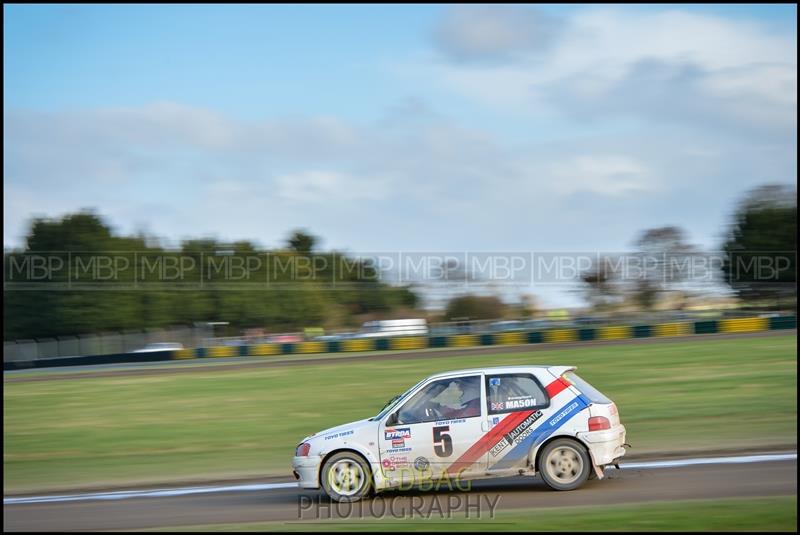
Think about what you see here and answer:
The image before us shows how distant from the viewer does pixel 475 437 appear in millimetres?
10125

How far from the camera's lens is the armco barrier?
108 ft

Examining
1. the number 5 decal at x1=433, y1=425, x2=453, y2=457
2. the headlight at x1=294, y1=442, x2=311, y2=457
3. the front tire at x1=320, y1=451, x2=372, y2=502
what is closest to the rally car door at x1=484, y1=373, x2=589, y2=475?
the number 5 decal at x1=433, y1=425, x2=453, y2=457

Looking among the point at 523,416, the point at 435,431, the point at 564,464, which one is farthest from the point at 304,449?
the point at 564,464

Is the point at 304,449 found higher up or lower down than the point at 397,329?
higher up

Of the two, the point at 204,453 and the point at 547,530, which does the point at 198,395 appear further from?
the point at 547,530

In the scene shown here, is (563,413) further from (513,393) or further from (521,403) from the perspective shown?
(513,393)

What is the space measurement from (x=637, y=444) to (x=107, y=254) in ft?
220

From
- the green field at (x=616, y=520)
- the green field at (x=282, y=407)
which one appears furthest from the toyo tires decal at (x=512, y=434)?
the green field at (x=282, y=407)

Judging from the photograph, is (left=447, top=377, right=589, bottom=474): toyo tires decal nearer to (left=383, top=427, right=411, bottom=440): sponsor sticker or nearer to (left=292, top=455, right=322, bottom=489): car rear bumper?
(left=383, top=427, right=411, bottom=440): sponsor sticker

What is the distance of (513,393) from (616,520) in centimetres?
243

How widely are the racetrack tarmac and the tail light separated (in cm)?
75

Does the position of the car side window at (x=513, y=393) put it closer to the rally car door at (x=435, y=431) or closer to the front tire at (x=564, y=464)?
the rally car door at (x=435, y=431)

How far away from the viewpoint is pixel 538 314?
5575 centimetres

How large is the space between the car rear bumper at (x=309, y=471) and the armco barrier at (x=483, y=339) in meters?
24.1
